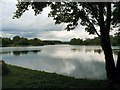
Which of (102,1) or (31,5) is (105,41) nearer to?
(102,1)

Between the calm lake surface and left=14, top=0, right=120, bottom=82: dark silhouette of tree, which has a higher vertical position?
left=14, top=0, right=120, bottom=82: dark silhouette of tree

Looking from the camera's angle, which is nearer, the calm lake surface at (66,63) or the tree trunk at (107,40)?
the tree trunk at (107,40)

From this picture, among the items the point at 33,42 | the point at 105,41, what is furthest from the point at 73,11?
the point at 33,42

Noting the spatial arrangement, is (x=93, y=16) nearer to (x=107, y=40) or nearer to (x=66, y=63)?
(x=107, y=40)

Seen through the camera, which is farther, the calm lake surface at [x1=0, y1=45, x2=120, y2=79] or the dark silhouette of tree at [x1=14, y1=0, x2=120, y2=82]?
the calm lake surface at [x1=0, y1=45, x2=120, y2=79]

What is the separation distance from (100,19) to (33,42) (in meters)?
107

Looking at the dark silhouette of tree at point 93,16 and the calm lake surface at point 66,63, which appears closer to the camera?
the dark silhouette of tree at point 93,16

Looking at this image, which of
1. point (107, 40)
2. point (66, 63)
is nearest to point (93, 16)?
point (107, 40)

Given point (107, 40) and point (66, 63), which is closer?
point (107, 40)

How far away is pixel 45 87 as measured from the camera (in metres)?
13.1

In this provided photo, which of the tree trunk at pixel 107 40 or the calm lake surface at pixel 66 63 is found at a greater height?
the tree trunk at pixel 107 40

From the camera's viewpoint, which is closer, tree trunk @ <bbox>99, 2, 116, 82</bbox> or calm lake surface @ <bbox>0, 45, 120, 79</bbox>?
tree trunk @ <bbox>99, 2, 116, 82</bbox>

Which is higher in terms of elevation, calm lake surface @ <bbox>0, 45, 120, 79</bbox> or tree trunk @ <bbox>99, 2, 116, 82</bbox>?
tree trunk @ <bbox>99, 2, 116, 82</bbox>

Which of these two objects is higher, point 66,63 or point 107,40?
point 107,40
